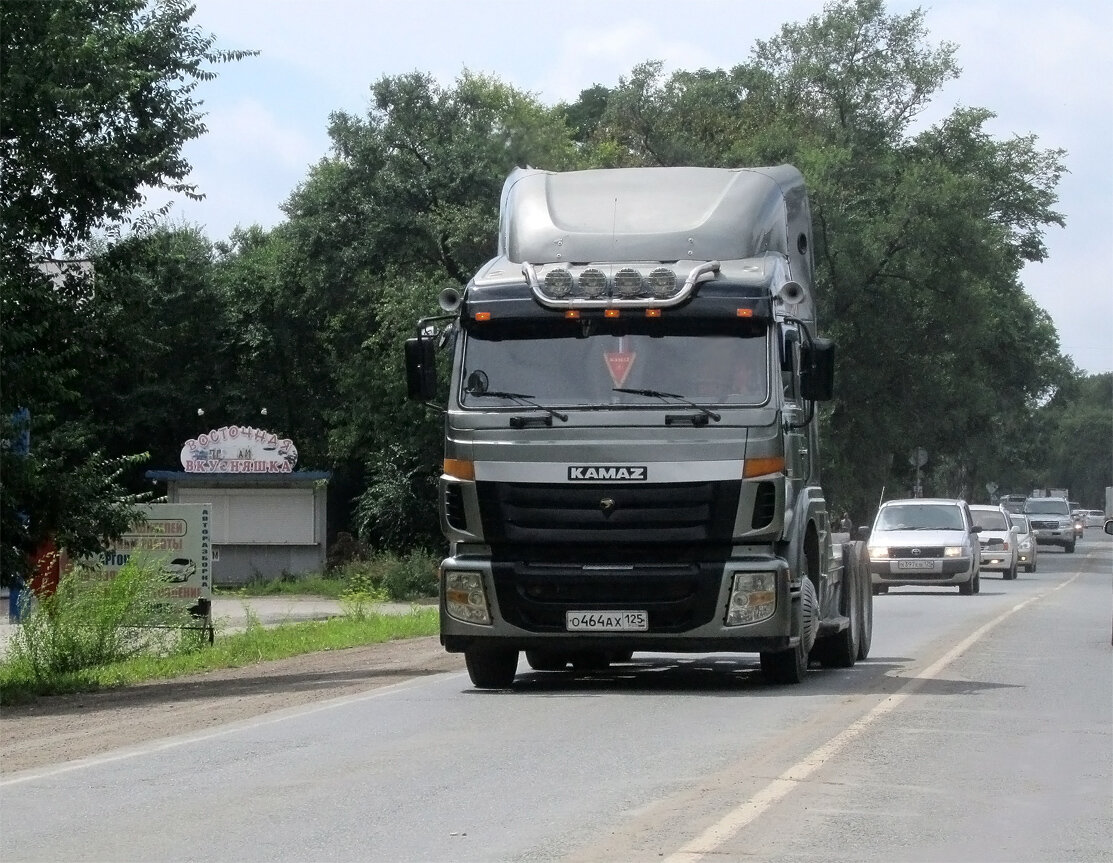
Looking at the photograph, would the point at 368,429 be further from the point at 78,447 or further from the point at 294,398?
the point at 78,447

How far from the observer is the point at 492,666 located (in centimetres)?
1442

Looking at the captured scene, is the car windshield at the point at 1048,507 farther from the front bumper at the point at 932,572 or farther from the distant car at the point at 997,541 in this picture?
the front bumper at the point at 932,572

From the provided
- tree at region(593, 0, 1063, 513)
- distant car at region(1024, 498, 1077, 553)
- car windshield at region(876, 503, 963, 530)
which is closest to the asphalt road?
car windshield at region(876, 503, 963, 530)

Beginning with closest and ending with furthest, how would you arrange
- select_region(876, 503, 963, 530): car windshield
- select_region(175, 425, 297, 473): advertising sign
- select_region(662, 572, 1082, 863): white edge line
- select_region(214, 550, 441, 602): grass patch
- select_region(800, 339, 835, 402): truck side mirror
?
select_region(662, 572, 1082, 863): white edge line
select_region(800, 339, 835, 402): truck side mirror
select_region(876, 503, 963, 530): car windshield
select_region(214, 550, 441, 602): grass patch
select_region(175, 425, 297, 473): advertising sign

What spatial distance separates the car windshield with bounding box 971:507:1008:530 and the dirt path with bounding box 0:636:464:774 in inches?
1047

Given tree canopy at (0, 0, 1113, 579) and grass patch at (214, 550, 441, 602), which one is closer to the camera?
grass patch at (214, 550, 441, 602)

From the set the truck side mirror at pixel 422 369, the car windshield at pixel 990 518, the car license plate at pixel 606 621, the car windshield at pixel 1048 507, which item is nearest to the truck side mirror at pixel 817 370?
the car license plate at pixel 606 621

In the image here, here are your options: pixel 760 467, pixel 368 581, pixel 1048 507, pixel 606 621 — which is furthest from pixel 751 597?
pixel 1048 507

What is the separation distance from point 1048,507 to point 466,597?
69.1m

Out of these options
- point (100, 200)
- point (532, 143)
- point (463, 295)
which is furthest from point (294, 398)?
point (463, 295)

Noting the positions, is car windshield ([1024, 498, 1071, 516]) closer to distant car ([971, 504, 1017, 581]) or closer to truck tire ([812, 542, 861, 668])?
distant car ([971, 504, 1017, 581])

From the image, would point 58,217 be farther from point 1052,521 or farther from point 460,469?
point 1052,521

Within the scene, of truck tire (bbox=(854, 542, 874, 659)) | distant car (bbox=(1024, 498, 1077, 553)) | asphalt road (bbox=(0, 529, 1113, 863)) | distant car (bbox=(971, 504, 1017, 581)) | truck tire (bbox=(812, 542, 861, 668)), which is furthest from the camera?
distant car (bbox=(1024, 498, 1077, 553))

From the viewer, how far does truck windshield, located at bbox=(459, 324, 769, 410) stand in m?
13.3
